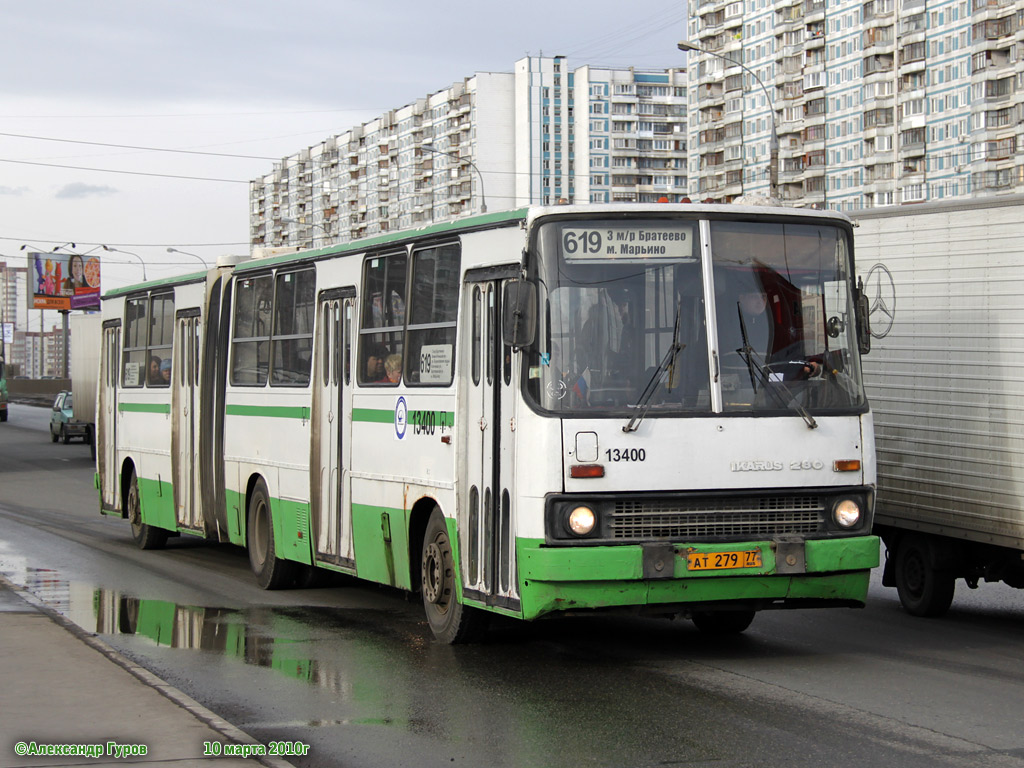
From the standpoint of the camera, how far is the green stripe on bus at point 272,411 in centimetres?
1322

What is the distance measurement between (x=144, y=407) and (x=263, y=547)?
4546mm

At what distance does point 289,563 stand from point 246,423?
1.68 meters

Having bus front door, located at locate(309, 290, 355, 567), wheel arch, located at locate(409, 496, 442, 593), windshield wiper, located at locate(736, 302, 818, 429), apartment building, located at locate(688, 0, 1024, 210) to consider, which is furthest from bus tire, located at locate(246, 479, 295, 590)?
apartment building, located at locate(688, 0, 1024, 210)

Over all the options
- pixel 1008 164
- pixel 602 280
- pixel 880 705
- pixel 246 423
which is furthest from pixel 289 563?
pixel 1008 164

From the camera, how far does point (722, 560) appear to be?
8.93 meters

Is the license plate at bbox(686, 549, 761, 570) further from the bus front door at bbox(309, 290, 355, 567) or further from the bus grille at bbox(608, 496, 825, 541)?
the bus front door at bbox(309, 290, 355, 567)

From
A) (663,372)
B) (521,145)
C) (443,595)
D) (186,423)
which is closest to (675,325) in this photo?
(663,372)

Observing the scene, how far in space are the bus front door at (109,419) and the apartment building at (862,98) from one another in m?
68.5

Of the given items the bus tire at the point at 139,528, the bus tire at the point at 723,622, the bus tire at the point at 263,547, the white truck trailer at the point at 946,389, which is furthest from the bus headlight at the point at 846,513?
the bus tire at the point at 139,528

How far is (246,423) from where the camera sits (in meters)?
14.8

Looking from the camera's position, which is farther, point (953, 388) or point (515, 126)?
point (515, 126)

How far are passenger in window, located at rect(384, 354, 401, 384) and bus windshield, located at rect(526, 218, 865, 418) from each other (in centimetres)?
233

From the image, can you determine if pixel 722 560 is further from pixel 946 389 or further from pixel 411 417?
pixel 946 389

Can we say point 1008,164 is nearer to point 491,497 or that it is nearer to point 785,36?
point 785,36
